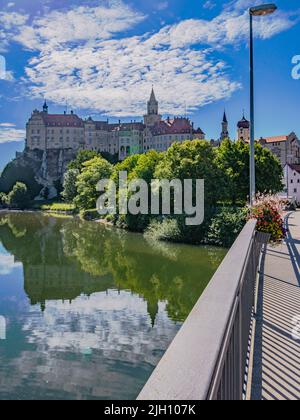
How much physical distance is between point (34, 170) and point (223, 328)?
120m

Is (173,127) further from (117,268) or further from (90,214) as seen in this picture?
(117,268)

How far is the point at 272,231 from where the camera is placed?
410 inches

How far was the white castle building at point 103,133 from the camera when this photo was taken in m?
104

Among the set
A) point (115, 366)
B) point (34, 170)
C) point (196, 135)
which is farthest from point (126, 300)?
point (34, 170)

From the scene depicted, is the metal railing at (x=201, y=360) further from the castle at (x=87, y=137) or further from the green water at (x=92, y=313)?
the castle at (x=87, y=137)

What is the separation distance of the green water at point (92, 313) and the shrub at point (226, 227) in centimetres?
Answer: 147

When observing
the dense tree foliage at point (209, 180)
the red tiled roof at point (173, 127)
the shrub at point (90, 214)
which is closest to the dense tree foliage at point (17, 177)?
the red tiled roof at point (173, 127)

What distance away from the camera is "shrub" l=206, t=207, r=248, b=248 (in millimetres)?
29750

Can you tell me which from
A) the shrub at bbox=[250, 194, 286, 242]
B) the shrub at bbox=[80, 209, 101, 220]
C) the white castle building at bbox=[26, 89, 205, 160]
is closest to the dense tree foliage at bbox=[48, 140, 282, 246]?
the shrub at bbox=[80, 209, 101, 220]

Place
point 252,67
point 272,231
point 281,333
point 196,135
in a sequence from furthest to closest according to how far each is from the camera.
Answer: point 196,135 < point 252,67 < point 272,231 < point 281,333

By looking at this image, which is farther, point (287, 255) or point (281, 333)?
point (287, 255)

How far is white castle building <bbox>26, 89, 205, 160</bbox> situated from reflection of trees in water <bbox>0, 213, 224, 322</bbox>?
6900cm
